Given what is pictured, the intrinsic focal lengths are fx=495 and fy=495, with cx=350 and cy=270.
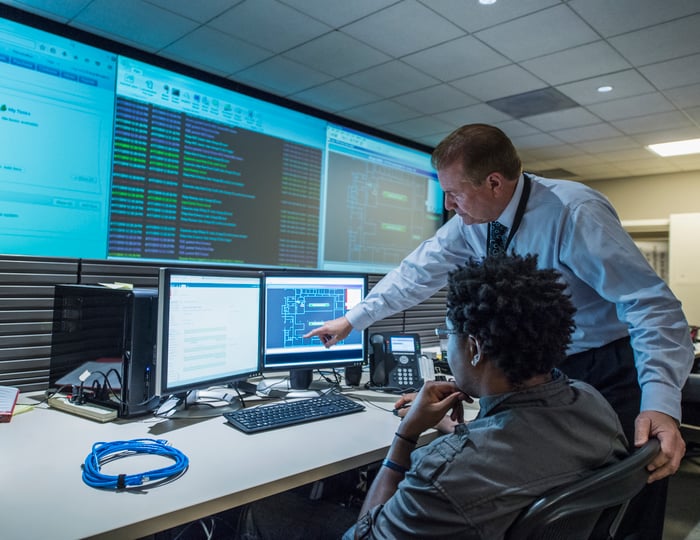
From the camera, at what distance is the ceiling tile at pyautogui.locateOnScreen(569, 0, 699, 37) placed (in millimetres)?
2316

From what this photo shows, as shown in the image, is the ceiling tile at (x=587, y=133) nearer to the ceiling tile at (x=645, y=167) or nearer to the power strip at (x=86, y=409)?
the ceiling tile at (x=645, y=167)

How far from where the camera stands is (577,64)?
9.80 ft

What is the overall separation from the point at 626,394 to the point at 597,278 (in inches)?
11.7

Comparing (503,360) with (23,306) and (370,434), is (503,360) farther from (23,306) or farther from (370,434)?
(23,306)

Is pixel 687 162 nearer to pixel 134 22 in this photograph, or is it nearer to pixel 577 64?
pixel 577 64

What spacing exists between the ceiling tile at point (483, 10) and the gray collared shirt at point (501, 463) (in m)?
2.13

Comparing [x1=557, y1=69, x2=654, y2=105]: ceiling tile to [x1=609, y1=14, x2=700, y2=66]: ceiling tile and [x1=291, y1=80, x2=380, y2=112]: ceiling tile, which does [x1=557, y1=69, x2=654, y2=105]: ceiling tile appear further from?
[x1=291, y1=80, x2=380, y2=112]: ceiling tile

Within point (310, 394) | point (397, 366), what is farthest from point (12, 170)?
point (397, 366)

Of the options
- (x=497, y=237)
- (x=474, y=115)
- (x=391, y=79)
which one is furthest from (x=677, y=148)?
(x=497, y=237)

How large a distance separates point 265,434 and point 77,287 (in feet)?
Result: 2.43

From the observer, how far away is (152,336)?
1.42 metres

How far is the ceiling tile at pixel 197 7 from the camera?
2.39 meters

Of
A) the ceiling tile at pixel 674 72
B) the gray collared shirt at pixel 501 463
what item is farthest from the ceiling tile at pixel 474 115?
the gray collared shirt at pixel 501 463

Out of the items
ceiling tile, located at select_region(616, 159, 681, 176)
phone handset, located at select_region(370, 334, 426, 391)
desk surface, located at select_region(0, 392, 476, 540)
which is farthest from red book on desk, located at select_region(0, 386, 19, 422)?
ceiling tile, located at select_region(616, 159, 681, 176)
